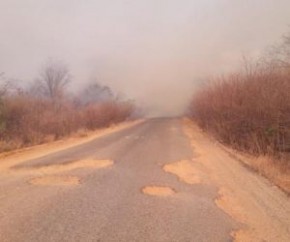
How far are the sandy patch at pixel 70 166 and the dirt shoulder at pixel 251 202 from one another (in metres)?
2.84

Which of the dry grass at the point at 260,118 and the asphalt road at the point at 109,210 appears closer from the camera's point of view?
the asphalt road at the point at 109,210

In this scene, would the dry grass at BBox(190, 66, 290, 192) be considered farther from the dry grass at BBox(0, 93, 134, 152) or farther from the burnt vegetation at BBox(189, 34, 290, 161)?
the dry grass at BBox(0, 93, 134, 152)

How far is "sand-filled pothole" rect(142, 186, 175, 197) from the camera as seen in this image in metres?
8.65

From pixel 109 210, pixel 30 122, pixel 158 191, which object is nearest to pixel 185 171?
pixel 158 191

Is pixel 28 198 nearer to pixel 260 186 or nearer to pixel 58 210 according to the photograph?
pixel 58 210

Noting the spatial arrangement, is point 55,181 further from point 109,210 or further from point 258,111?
point 258,111

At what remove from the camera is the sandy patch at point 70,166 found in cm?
1117

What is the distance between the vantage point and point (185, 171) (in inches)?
458

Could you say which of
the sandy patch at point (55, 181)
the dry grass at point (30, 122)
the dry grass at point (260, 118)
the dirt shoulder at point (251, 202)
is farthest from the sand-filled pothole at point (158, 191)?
the dry grass at point (30, 122)

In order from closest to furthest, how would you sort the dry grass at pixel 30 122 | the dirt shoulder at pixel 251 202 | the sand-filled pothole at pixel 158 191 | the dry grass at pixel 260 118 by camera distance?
1. the dirt shoulder at pixel 251 202
2. the sand-filled pothole at pixel 158 191
3. the dry grass at pixel 260 118
4. the dry grass at pixel 30 122

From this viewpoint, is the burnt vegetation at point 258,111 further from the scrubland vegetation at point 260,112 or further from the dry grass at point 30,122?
the dry grass at point 30,122

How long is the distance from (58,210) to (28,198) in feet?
3.69

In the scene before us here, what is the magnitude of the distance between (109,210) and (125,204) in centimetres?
53

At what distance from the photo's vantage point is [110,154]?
589 inches
